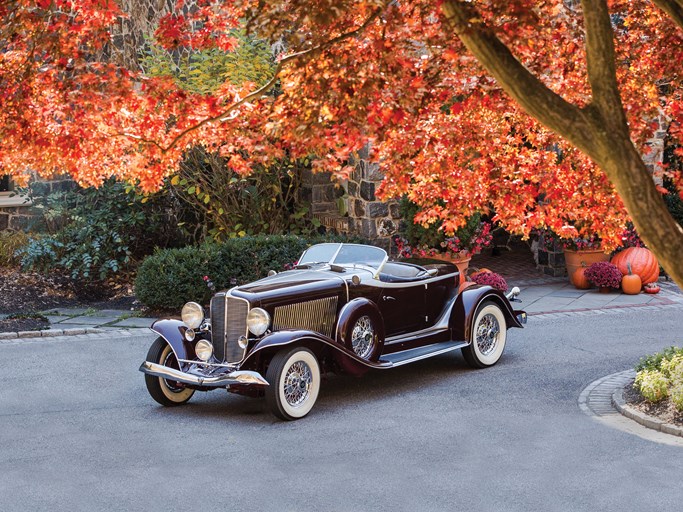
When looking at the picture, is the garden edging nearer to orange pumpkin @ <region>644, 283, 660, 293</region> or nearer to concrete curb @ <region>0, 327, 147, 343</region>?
concrete curb @ <region>0, 327, 147, 343</region>

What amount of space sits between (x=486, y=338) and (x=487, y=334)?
0.04 meters

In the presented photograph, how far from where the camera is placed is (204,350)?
327 inches

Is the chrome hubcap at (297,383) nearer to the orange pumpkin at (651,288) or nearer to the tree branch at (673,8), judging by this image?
the tree branch at (673,8)

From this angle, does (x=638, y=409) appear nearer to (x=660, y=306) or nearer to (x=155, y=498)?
(x=155, y=498)

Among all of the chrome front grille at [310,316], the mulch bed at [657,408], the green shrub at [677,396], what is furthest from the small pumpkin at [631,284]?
the chrome front grille at [310,316]

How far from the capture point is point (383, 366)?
8.77 metres

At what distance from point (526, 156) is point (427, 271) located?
153 centimetres

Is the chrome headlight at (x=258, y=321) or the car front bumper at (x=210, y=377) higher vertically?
the chrome headlight at (x=258, y=321)

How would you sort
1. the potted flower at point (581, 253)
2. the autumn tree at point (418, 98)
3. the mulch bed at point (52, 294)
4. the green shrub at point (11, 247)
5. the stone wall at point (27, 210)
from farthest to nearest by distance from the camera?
the stone wall at point (27, 210)
the green shrub at point (11, 247)
the potted flower at point (581, 253)
the mulch bed at point (52, 294)
the autumn tree at point (418, 98)

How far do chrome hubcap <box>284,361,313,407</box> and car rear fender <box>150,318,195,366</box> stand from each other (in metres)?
0.97

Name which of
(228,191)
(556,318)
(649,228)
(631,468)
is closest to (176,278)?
(228,191)

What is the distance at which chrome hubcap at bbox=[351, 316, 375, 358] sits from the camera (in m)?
8.73

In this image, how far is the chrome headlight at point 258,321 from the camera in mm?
8086

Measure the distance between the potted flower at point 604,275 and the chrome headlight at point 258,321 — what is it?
284 inches
